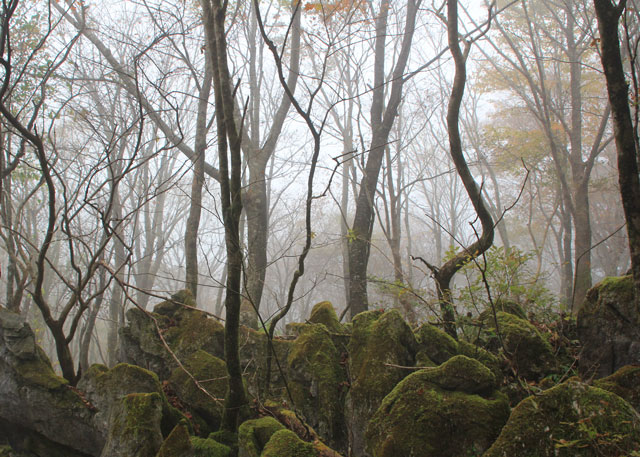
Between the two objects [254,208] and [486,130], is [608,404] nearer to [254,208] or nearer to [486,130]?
[254,208]

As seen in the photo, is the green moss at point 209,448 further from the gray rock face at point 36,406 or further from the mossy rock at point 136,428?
the gray rock face at point 36,406

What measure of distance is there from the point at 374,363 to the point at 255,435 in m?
1.29

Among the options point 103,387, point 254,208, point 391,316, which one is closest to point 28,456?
point 103,387

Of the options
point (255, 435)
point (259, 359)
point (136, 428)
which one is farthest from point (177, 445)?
point (259, 359)

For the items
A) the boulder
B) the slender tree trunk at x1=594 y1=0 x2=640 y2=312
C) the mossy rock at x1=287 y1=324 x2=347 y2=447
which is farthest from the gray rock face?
the slender tree trunk at x1=594 y1=0 x2=640 y2=312

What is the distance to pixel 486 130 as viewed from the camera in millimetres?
16141

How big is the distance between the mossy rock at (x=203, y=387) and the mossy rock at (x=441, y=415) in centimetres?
206

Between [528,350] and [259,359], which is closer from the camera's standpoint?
[528,350]

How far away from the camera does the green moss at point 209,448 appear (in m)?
3.58

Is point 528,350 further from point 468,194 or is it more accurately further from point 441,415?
point 468,194

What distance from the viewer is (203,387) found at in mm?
4566

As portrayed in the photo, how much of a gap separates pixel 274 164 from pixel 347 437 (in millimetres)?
19736

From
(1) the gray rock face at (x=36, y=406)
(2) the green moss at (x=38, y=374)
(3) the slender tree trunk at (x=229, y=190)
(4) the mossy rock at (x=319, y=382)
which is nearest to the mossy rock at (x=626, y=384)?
(4) the mossy rock at (x=319, y=382)

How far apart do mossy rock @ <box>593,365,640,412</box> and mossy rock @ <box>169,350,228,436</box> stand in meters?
3.56
